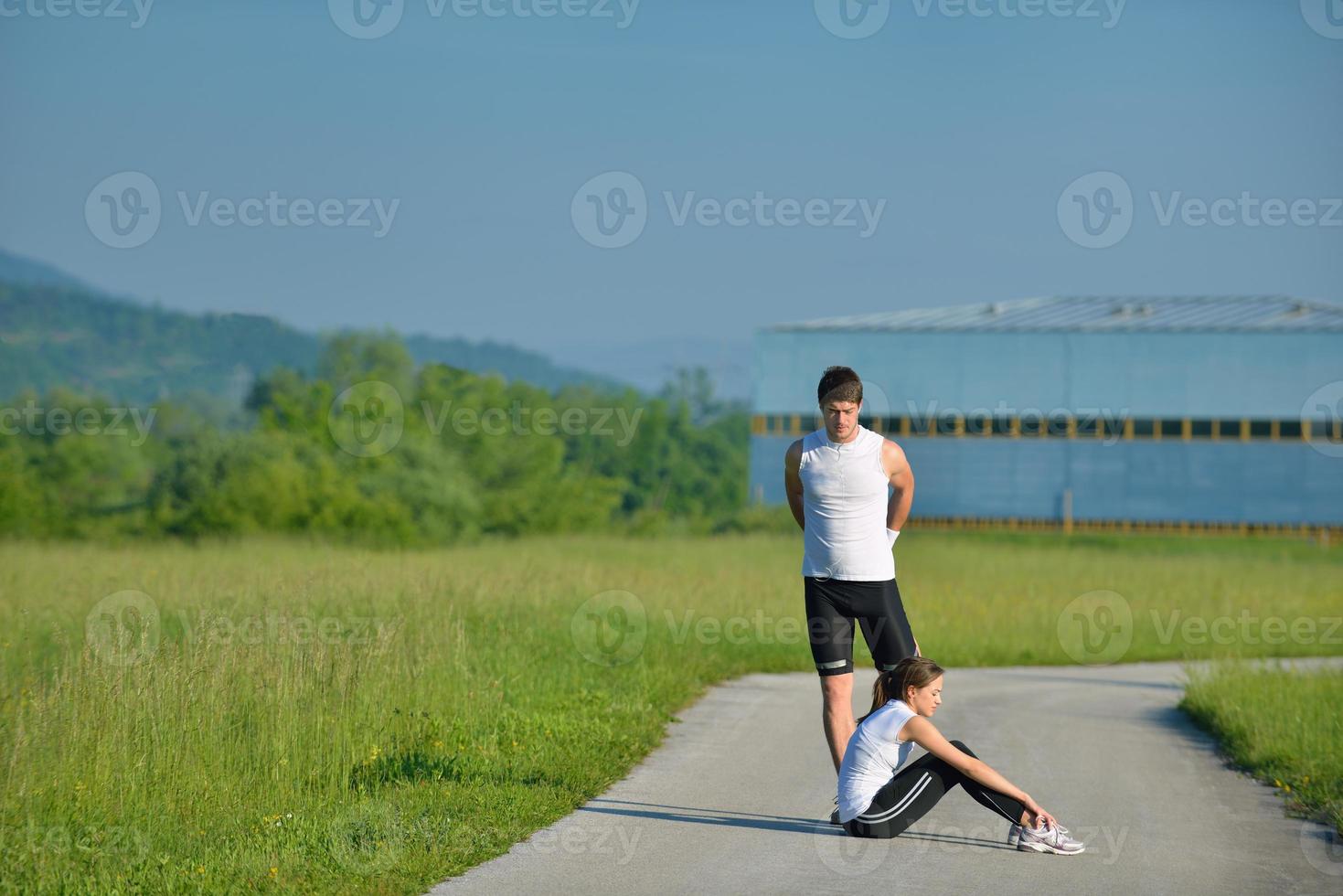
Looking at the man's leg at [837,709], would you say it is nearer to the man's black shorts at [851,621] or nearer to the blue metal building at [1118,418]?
the man's black shorts at [851,621]

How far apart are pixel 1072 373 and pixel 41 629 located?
4070 centimetres

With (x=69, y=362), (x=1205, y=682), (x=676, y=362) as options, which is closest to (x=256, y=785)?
(x=1205, y=682)

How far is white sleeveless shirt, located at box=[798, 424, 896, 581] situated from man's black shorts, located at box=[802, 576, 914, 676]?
2.8 inches

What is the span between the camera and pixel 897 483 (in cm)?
Result: 782

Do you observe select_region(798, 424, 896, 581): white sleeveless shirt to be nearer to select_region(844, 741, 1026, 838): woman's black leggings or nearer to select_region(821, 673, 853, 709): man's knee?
select_region(821, 673, 853, 709): man's knee

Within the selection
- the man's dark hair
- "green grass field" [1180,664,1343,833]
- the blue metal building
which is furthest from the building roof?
the man's dark hair

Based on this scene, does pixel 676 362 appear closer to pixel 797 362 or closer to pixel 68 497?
pixel 797 362

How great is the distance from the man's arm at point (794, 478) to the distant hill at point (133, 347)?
44.4 ft

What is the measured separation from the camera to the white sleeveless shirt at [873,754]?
7.25m

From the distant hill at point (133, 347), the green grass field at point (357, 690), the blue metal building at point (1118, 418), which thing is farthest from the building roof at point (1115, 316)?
the green grass field at point (357, 690)

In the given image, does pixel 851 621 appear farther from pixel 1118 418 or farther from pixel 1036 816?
pixel 1118 418

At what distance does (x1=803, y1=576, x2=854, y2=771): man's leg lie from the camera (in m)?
7.71

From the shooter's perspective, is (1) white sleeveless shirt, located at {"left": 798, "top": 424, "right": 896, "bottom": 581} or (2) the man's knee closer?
(1) white sleeveless shirt, located at {"left": 798, "top": 424, "right": 896, "bottom": 581}

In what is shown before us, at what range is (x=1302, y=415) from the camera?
4894 cm
